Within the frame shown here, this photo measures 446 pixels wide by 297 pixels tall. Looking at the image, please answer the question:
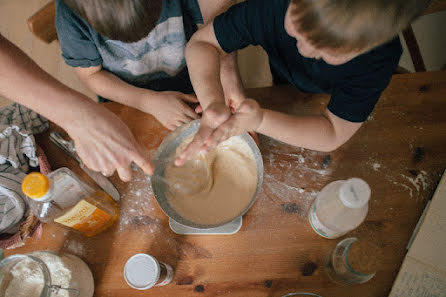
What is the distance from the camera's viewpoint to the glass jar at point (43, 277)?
0.51 meters

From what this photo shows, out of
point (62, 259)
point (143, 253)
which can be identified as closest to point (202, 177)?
point (143, 253)

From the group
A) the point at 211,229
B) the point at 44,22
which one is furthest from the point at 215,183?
the point at 44,22

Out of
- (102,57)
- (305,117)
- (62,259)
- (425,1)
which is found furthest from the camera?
(102,57)

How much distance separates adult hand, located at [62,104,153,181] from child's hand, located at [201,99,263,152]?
13 cm

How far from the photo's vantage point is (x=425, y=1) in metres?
0.45

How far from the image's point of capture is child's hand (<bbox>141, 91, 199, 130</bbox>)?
2.42 ft

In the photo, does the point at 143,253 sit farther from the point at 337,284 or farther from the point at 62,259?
the point at 337,284

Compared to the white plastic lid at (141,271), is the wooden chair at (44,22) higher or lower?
higher

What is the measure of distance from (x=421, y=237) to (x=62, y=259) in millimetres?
760

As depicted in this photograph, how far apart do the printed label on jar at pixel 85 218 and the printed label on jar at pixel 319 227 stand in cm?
45

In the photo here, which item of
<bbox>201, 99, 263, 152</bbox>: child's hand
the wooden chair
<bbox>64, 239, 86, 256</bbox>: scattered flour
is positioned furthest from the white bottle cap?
the wooden chair

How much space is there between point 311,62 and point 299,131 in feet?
0.60

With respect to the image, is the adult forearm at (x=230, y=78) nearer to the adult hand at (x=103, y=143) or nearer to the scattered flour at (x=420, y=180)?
the adult hand at (x=103, y=143)

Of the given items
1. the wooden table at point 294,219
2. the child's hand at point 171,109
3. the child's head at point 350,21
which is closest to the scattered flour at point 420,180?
the wooden table at point 294,219
